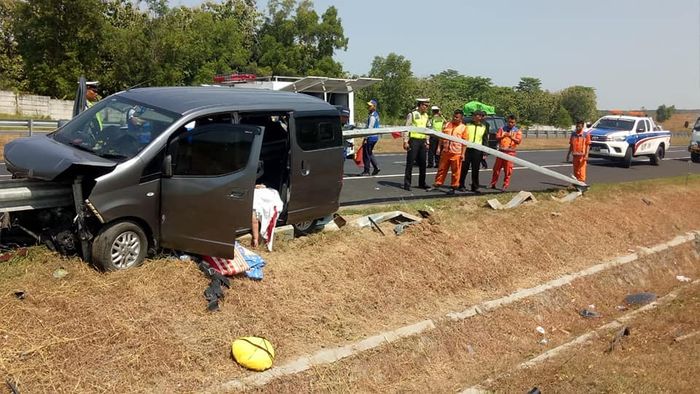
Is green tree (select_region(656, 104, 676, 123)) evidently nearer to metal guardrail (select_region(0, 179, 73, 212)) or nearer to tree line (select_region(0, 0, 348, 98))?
tree line (select_region(0, 0, 348, 98))

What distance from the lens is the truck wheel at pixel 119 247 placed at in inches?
217

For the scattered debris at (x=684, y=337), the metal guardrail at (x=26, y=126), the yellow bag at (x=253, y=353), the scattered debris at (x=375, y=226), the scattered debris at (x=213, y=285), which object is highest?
the metal guardrail at (x=26, y=126)

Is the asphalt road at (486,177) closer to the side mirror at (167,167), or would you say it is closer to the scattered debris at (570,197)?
the scattered debris at (570,197)

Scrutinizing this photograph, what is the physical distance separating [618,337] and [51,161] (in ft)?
21.4

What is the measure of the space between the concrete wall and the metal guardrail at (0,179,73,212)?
85.0 feet

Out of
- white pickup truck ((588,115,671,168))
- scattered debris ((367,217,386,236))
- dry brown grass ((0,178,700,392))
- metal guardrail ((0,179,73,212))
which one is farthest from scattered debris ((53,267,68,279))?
white pickup truck ((588,115,671,168))

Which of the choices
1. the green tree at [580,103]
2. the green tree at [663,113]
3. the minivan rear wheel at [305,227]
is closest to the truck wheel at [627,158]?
the minivan rear wheel at [305,227]

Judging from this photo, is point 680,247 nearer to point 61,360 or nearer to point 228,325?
point 228,325

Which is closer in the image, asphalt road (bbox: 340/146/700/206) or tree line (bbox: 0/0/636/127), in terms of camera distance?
asphalt road (bbox: 340/146/700/206)

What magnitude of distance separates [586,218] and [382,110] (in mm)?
40616

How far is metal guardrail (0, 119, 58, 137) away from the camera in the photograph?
59.0ft

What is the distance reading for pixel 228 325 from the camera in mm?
5703

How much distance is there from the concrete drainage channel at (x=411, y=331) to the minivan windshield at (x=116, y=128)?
2.37 m

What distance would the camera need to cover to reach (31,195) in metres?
5.54
